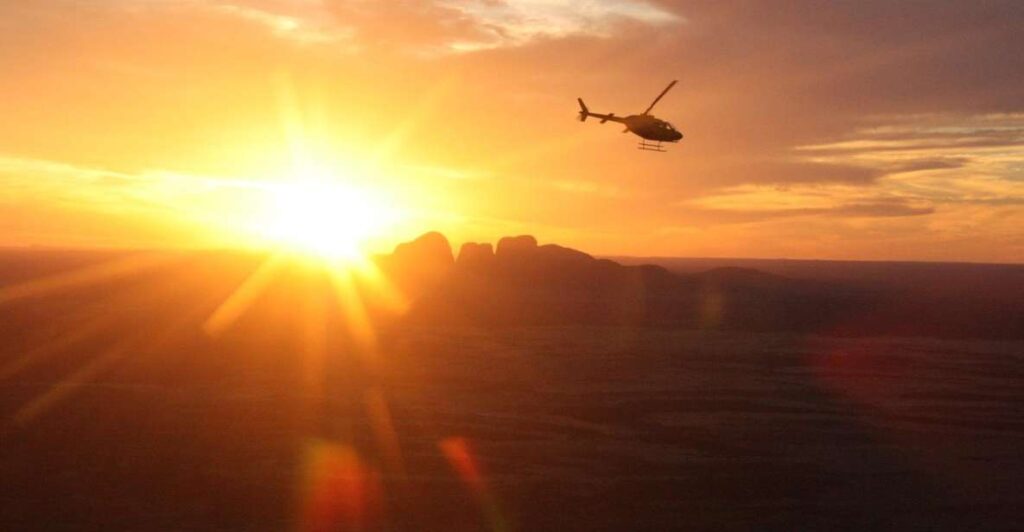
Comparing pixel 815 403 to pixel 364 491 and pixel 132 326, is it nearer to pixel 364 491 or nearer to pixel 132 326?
pixel 364 491

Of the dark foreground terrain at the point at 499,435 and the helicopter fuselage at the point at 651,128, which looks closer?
the dark foreground terrain at the point at 499,435

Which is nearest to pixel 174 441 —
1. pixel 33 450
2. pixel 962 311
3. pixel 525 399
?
pixel 33 450

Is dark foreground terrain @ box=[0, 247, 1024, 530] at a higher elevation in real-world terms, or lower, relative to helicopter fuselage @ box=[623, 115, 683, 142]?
lower

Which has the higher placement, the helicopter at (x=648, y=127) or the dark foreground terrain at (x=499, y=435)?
the helicopter at (x=648, y=127)

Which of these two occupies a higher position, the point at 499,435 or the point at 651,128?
the point at 651,128

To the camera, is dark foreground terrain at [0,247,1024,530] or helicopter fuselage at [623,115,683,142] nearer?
dark foreground terrain at [0,247,1024,530]

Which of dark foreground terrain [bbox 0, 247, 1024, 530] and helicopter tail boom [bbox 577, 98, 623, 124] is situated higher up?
helicopter tail boom [bbox 577, 98, 623, 124]

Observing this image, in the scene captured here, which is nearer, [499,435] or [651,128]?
[499,435]

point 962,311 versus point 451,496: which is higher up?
point 962,311
